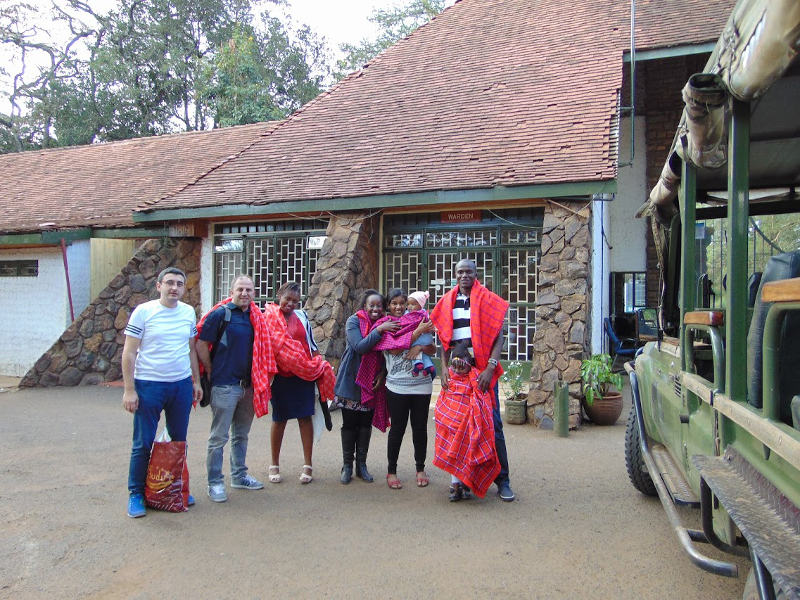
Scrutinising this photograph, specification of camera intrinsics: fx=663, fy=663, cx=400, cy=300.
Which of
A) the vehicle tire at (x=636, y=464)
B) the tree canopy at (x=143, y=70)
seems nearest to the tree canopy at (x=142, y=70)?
the tree canopy at (x=143, y=70)

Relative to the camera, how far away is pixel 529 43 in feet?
41.0

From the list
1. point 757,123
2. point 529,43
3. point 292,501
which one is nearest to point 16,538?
point 292,501

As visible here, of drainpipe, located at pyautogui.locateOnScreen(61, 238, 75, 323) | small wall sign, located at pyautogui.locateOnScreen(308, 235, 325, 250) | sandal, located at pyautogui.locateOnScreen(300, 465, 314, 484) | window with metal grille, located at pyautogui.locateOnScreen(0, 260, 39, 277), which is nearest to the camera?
sandal, located at pyautogui.locateOnScreen(300, 465, 314, 484)

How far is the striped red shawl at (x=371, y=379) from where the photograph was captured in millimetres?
5281

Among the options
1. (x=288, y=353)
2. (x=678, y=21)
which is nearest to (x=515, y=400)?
(x=288, y=353)

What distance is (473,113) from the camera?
1077 cm

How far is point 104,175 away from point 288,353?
39.7ft

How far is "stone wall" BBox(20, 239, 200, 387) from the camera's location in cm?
1102

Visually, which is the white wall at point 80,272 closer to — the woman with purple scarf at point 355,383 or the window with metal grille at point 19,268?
the window with metal grille at point 19,268

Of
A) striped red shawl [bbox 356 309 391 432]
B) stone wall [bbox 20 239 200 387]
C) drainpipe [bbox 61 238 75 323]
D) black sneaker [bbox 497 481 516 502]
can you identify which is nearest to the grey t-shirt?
striped red shawl [bbox 356 309 391 432]

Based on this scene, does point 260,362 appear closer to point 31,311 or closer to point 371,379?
point 371,379

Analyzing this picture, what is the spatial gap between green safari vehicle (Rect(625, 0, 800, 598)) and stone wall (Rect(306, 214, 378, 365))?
560 centimetres

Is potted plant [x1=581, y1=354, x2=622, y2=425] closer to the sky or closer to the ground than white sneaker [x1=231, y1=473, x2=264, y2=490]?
closer to the sky

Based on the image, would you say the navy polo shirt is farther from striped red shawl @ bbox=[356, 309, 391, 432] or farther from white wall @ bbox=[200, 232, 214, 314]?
white wall @ bbox=[200, 232, 214, 314]
